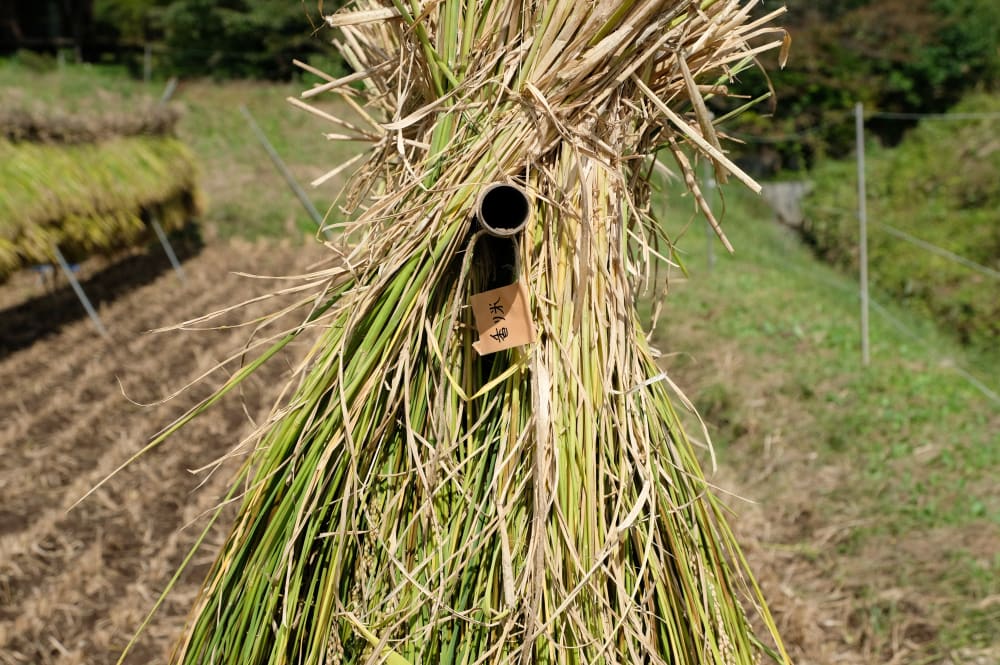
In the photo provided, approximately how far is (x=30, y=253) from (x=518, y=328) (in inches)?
259

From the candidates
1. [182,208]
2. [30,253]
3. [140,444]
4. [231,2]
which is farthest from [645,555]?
[231,2]

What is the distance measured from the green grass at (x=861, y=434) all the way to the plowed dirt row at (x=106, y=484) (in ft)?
8.77

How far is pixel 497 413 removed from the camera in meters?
1.41

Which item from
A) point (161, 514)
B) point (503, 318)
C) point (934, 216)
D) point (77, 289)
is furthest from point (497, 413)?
point (934, 216)

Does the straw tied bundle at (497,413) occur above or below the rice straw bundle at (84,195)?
above

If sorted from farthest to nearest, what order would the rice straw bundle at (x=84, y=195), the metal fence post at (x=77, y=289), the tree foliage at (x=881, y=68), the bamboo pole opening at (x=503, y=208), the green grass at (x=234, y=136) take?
the tree foliage at (x=881, y=68) → the green grass at (x=234, y=136) → the metal fence post at (x=77, y=289) → the rice straw bundle at (x=84, y=195) → the bamboo pole opening at (x=503, y=208)

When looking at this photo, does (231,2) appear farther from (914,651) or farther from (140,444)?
(914,651)

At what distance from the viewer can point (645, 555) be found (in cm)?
133

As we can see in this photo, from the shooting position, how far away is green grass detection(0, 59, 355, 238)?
40.6 ft

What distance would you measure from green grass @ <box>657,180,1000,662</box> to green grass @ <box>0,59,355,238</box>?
23.5 feet

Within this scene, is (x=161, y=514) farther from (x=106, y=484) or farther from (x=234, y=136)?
(x=234, y=136)

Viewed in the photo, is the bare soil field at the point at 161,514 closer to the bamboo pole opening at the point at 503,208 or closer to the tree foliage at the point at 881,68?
the bamboo pole opening at the point at 503,208

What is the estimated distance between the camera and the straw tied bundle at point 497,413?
1.30 meters

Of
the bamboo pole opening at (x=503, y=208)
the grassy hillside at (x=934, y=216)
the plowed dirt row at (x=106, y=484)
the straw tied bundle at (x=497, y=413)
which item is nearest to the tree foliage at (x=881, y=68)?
the grassy hillside at (x=934, y=216)
